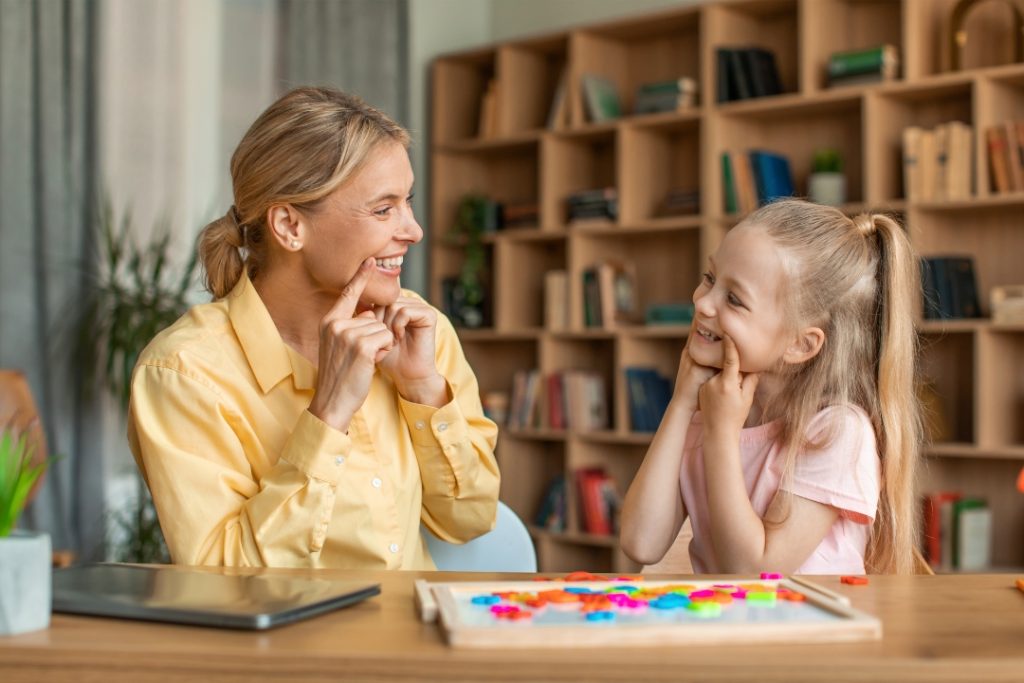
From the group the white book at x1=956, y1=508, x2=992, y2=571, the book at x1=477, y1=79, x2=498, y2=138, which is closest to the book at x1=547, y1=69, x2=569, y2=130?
the book at x1=477, y1=79, x2=498, y2=138

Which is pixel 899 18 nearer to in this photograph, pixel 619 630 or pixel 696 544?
pixel 696 544

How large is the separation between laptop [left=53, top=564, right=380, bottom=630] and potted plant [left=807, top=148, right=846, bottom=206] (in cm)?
340

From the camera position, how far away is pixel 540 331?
187 inches

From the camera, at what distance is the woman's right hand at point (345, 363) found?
145 centimetres

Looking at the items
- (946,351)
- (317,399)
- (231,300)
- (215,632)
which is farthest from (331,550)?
(946,351)

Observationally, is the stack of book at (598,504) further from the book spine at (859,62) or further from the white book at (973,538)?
the book spine at (859,62)

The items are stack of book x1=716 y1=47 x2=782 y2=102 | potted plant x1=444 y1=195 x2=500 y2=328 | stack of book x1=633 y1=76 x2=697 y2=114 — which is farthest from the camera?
potted plant x1=444 y1=195 x2=500 y2=328

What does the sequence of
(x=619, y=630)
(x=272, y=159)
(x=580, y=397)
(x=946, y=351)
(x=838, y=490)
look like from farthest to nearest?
(x=580, y=397) < (x=946, y=351) < (x=272, y=159) < (x=838, y=490) < (x=619, y=630)

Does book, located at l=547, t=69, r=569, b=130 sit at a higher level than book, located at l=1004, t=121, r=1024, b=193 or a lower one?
higher

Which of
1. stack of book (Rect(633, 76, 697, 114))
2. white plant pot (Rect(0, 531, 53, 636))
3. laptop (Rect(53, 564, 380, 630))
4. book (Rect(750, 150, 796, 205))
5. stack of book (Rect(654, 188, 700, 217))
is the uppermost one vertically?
stack of book (Rect(633, 76, 697, 114))

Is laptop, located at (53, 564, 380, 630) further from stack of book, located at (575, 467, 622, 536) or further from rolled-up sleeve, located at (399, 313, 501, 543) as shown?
stack of book, located at (575, 467, 622, 536)

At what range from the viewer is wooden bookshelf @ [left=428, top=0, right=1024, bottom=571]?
153 inches

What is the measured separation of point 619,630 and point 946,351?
138 inches

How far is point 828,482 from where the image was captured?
4.66 ft
